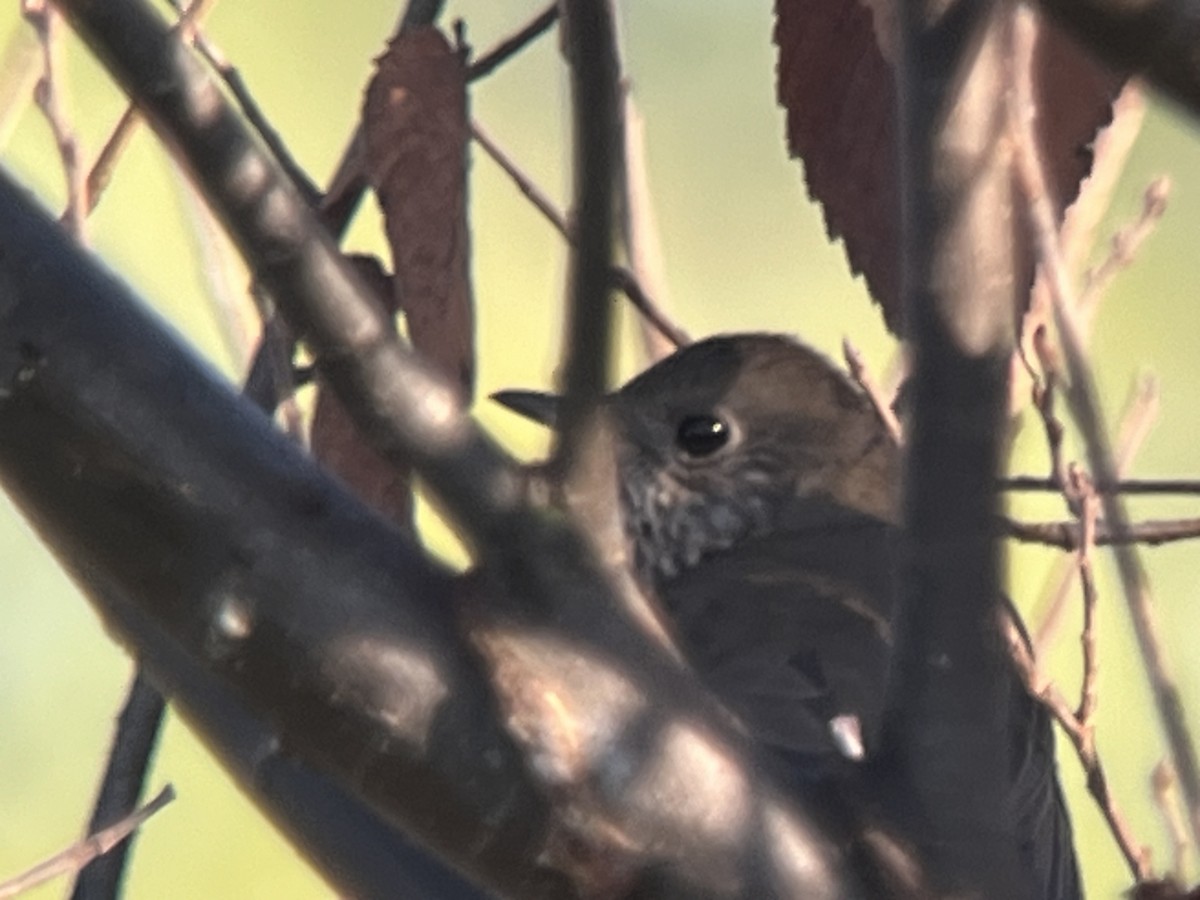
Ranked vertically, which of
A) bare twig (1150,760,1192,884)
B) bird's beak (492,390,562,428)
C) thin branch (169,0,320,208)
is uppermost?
thin branch (169,0,320,208)

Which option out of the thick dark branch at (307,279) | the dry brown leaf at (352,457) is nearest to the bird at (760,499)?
the dry brown leaf at (352,457)

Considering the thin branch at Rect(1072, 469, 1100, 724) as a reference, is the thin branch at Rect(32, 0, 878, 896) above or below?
above

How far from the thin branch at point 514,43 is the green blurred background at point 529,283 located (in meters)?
2.64

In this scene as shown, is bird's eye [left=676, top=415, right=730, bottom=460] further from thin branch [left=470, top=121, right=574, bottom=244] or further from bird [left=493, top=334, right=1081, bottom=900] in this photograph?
thin branch [left=470, top=121, right=574, bottom=244]

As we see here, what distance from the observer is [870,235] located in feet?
9.23

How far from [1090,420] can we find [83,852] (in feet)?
4.54

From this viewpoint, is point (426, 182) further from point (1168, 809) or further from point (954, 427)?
point (1168, 809)

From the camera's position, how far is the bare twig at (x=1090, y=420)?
2453mm

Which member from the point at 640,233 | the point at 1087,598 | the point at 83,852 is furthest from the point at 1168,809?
the point at 83,852

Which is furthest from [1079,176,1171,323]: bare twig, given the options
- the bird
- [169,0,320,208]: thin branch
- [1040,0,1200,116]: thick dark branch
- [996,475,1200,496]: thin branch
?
[1040,0,1200,116]: thick dark branch

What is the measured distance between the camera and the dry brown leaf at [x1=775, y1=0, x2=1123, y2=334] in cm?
272

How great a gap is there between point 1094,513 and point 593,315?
5.61ft

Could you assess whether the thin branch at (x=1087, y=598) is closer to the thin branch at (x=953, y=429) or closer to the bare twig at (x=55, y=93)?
the thin branch at (x=953, y=429)

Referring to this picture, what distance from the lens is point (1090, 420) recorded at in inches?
95.9
